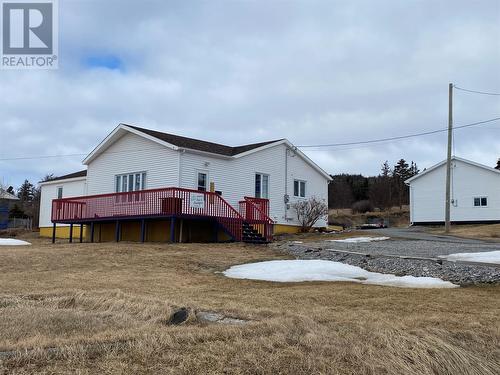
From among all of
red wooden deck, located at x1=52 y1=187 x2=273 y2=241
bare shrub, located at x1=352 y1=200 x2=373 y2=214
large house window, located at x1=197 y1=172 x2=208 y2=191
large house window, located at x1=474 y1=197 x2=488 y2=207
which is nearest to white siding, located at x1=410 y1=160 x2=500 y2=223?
large house window, located at x1=474 y1=197 x2=488 y2=207

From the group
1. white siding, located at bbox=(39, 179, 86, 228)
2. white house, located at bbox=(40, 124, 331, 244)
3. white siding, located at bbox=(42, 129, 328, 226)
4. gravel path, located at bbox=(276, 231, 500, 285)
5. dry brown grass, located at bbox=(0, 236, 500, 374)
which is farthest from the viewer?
white siding, located at bbox=(39, 179, 86, 228)

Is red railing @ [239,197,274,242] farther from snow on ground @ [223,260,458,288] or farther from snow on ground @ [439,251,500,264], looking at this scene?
snow on ground @ [439,251,500,264]

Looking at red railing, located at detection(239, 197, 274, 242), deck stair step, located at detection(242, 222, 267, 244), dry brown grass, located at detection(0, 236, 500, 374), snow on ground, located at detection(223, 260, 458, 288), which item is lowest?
dry brown grass, located at detection(0, 236, 500, 374)

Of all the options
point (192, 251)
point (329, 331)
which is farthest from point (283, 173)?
point (329, 331)

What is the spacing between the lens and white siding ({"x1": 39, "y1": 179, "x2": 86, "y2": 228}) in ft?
109

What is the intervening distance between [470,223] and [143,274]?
30.0m

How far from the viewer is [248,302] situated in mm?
8766

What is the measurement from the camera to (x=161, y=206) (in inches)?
856

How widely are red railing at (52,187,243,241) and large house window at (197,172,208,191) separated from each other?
2.25 m

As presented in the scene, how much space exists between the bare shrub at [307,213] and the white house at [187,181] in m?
0.35

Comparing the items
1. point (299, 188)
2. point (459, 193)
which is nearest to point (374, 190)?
point (459, 193)

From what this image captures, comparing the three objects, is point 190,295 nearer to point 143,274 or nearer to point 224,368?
point 143,274

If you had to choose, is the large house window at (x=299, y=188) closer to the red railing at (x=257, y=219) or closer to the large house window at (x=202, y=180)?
the red railing at (x=257, y=219)

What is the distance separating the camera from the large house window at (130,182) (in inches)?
1026
